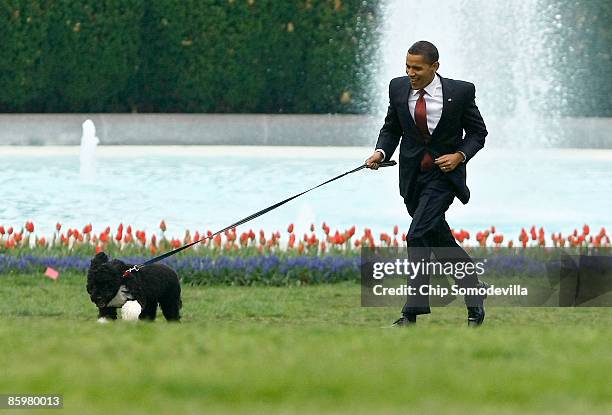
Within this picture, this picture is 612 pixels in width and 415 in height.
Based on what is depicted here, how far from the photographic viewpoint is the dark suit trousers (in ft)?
22.8

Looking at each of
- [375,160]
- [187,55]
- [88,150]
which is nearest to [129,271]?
[375,160]

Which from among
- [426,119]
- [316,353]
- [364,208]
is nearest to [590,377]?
[316,353]

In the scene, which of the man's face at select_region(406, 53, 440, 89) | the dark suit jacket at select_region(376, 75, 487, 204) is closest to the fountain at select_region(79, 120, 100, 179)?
the dark suit jacket at select_region(376, 75, 487, 204)

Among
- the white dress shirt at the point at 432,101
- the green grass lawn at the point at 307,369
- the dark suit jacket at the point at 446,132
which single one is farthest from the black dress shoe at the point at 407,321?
the white dress shirt at the point at 432,101

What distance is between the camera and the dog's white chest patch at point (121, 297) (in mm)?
6844

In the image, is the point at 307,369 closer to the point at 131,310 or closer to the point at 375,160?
the point at 131,310

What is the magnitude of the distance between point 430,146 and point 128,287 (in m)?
1.58

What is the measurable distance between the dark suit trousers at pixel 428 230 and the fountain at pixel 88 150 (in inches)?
406

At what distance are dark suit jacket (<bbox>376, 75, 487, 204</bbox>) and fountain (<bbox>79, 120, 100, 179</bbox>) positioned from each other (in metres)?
10.3

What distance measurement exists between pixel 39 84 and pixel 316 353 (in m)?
17.0

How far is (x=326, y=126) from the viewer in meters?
21.8

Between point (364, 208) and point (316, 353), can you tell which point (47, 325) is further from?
point (364, 208)

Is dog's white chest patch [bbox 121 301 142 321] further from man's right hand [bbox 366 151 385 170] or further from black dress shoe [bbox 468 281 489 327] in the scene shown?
black dress shoe [bbox 468 281 489 327]

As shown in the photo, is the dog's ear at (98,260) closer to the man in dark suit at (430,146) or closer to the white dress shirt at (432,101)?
the man in dark suit at (430,146)
